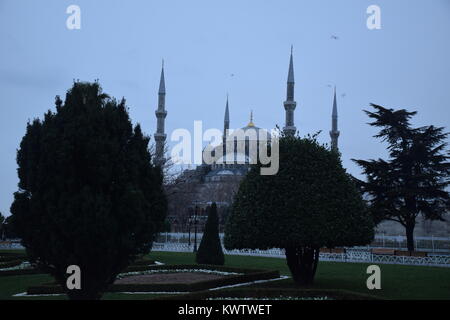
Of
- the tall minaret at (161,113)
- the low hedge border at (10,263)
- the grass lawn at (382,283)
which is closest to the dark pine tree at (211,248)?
the grass lawn at (382,283)

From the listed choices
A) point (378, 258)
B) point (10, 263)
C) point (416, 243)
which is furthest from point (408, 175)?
point (10, 263)

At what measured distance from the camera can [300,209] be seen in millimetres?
13734

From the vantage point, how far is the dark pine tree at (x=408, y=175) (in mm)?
26969

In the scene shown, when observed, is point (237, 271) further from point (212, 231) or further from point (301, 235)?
point (301, 235)

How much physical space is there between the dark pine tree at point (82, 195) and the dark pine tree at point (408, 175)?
20580 mm

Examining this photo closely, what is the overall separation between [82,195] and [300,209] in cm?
691

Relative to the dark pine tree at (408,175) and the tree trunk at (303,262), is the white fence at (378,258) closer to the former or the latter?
the dark pine tree at (408,175)

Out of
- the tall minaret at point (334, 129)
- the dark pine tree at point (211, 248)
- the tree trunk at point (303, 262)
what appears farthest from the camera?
the tall minaret at point (334, 129)

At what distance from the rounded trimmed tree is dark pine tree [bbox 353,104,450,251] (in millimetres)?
13658

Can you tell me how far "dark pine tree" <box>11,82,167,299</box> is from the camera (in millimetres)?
8789

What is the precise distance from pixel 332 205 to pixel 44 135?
8285mm

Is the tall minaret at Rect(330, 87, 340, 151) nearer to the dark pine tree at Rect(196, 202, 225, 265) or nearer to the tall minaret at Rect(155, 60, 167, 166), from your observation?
the tall minaret at Rect(155, 60, 167, 166)

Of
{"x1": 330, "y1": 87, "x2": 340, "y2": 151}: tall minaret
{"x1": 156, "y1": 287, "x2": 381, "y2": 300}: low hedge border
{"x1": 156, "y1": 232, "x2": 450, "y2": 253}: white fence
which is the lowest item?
{"x1": 156, "y1": 232, "x2": 450, "y2": 253}: white fence

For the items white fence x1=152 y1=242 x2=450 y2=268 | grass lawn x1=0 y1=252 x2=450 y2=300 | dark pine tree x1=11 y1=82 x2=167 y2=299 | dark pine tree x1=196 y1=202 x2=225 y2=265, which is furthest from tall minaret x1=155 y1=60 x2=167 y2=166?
dark pine tree x1=11 y1=82 x2=167 y2=299
